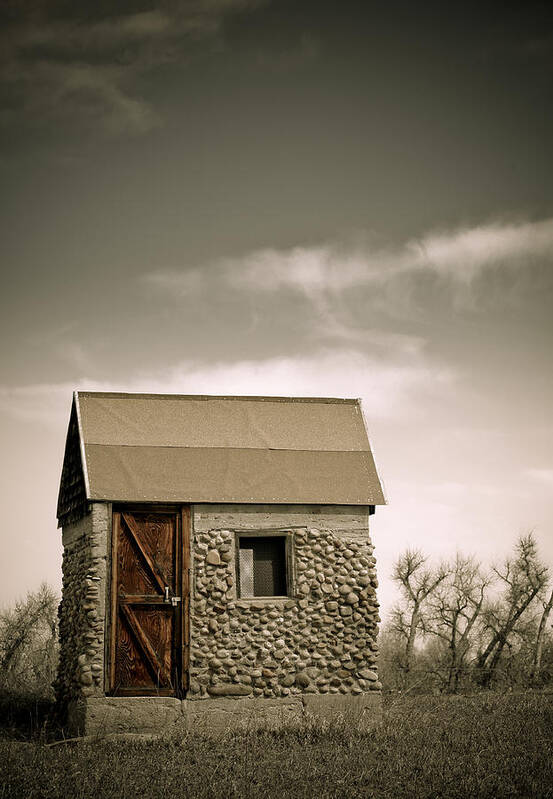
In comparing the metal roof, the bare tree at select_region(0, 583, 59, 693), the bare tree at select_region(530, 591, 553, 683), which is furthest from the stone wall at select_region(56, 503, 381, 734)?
the bare tree at select_region(530, 591, 553, 683)

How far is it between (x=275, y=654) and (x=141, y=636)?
2.51 metres

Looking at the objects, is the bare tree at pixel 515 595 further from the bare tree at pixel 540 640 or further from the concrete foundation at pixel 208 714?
the concrete foundation at pixel 208 714

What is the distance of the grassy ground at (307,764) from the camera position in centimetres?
1039

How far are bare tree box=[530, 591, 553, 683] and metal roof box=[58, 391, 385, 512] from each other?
13360 millimetres

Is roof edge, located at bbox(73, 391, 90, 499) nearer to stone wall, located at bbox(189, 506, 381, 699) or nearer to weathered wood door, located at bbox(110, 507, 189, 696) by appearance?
weathered wood door, located at bbox(110, 507, 189, 696)

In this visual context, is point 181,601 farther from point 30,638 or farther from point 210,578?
point 30,638

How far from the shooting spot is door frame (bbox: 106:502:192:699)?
14.6 meters

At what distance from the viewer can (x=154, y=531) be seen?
15.6 metres

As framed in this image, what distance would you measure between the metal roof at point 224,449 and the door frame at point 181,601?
23 cm

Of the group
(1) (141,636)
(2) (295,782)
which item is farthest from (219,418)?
(2) (295,782)

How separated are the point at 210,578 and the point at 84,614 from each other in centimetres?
244

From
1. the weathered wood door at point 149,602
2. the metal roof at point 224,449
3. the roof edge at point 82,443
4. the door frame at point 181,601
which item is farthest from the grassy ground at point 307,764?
the roof edge at point 82,443

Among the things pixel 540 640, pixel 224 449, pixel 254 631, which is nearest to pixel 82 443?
pixel 224 449

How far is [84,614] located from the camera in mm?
15141
